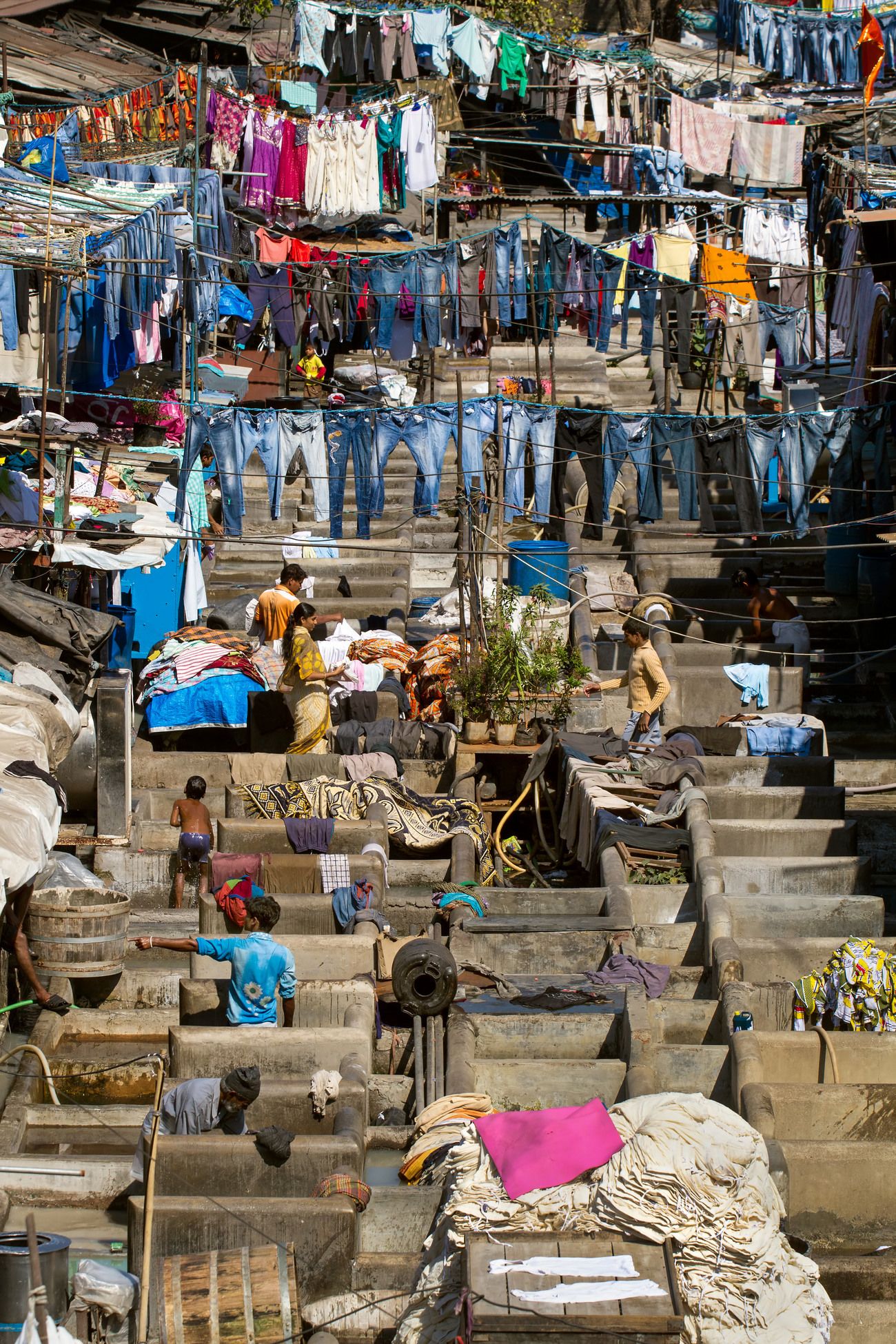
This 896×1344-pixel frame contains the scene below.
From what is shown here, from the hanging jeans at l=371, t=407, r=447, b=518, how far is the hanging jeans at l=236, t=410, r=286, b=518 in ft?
4.00

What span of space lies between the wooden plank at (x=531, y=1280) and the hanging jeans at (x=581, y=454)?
46.5ft

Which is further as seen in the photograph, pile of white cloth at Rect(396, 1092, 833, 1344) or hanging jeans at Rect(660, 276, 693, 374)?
hanging jeans at Rect(660, 276, 693, 374)

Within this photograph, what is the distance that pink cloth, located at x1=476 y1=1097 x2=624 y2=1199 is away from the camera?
974cm

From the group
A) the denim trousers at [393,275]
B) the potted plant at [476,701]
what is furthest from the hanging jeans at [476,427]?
the potted plant at [476,701]

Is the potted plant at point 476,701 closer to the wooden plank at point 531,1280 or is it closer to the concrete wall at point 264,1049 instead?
the concrete wall at point 264,1049

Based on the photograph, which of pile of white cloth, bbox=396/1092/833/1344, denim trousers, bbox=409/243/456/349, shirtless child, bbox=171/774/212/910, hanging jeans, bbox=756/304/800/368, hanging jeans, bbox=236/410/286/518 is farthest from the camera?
hanging jeans, bbox=756/304/800/368

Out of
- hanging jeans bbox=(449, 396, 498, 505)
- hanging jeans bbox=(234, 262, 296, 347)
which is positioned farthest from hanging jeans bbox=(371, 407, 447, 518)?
hanging jeans bbox=(234, 262, 296, 347)

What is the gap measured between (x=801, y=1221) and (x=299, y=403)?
1937 centimetres

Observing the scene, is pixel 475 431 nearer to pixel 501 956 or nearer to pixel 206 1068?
pixel 501 956

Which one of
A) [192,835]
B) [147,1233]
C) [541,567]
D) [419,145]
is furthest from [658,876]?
[419,145]

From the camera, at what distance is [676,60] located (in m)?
40.2

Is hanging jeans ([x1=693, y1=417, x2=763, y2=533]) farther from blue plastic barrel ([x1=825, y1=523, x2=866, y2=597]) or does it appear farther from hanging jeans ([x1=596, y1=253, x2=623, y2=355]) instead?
hanging jeans ([x1=596, y1=253, x2=623, y2=355])

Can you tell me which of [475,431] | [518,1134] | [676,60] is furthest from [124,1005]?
[676,60]

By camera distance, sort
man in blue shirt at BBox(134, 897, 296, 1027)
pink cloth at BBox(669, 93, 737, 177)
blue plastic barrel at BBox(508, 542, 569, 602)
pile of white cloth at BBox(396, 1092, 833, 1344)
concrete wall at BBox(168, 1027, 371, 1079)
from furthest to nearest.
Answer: pink cloth at BBox(669, 93, 737, 177)
blue plastic barrel at BBox(508, 542, 569, 602)
man in blue shirt at BBox(134, 897, 296, 1027)
concrete wall at BBox(168, 1027, 371, 1079)
pile of white cloth at BBox(396, 1092, 833, 1344)
